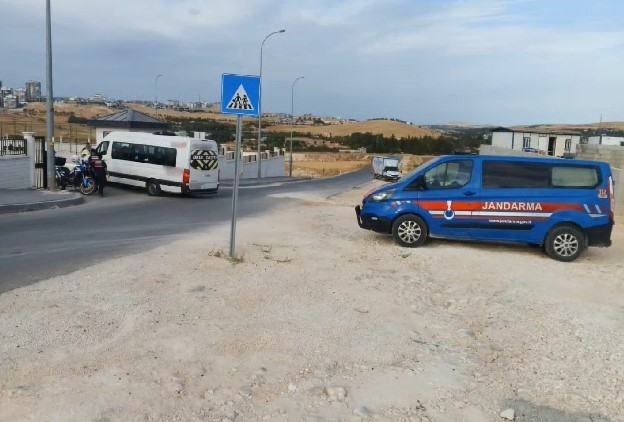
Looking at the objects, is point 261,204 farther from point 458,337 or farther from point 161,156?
point 458,337

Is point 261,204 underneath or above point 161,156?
underneath

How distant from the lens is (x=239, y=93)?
8.39 meters

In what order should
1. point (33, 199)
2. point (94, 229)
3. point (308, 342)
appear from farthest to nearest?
point (33, 199)
point (94, 229)
point (308, 342)

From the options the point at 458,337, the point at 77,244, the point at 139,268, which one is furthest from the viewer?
the point at 77,244

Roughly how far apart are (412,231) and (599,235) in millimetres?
3270

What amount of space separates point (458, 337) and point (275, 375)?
86.4 inches

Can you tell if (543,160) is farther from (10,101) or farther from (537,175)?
(10,101)

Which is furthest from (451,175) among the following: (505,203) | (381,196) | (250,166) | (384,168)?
(384,168)

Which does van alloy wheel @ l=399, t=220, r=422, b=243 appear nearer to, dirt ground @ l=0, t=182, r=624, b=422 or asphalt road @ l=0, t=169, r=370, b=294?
dirt ground @ l=0, t=182, r=624, b=422

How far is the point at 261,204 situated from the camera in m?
19.1

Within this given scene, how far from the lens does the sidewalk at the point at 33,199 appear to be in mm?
15047

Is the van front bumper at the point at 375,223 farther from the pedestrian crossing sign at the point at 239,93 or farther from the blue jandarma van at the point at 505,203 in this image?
the pedestrian crossing sign at the point at 239,93

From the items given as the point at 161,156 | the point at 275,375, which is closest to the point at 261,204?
the point at 161,156

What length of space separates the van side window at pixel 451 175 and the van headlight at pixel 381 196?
0.71 m
